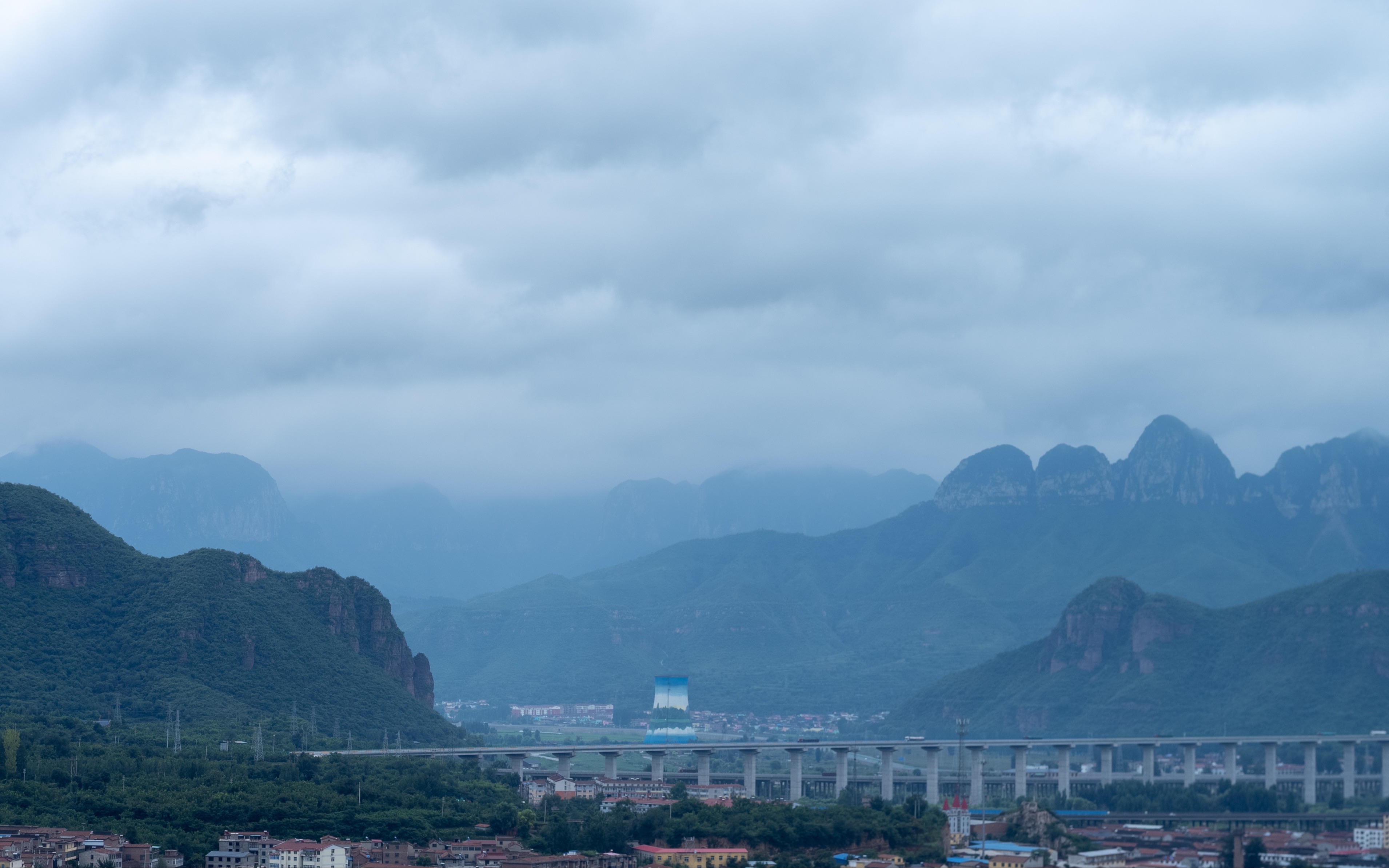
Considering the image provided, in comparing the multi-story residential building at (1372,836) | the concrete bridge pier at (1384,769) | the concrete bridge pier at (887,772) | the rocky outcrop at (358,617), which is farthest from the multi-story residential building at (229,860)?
the concrete bridge pier at (1384,769)

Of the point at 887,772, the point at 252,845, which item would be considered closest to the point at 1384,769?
the point at 887,772

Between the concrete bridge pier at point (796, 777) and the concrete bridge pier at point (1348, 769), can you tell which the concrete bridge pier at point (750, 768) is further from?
the concrete bridge pier at point (1348, 769)

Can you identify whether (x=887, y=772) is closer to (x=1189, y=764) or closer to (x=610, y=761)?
(x=610, y=761)

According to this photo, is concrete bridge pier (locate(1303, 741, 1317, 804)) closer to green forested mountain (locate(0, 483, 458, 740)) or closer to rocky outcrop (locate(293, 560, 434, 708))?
green forested mountain (locate(0, 483, 458, 740))

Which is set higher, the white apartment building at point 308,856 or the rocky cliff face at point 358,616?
the rocky cliff face at point 358,616

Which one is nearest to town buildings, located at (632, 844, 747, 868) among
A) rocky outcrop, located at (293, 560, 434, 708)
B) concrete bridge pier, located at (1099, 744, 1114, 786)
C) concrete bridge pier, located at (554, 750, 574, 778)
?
concrete bridge pier, located at (554, 750, 574, 778)

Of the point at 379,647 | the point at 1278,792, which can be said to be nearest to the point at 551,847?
the point at 1278,792
